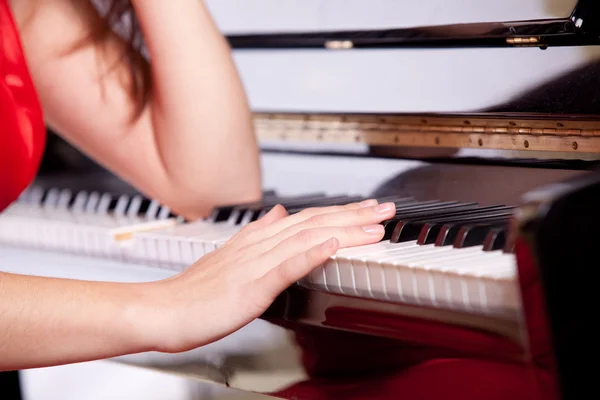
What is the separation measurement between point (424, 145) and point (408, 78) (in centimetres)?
11

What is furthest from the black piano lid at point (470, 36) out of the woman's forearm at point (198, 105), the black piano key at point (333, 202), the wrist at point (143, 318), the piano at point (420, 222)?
the wrist at point (143, 318)

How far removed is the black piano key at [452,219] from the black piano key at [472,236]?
0.04m

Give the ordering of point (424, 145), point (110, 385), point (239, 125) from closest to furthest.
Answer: point (424, 145) → point (239, 125) → point (110, 385)

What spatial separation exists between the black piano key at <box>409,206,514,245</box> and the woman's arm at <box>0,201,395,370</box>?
0.26ft

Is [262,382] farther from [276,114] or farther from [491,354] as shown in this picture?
[276,114]

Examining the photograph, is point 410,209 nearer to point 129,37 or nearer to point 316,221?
point 316,221

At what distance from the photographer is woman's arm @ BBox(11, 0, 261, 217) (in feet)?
4.27

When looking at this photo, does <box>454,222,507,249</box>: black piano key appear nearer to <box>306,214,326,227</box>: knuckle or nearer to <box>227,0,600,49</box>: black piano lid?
<box>306,214,326,227</box>: knuckle

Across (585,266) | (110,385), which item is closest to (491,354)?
(585,266)

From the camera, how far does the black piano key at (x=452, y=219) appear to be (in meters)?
0.92

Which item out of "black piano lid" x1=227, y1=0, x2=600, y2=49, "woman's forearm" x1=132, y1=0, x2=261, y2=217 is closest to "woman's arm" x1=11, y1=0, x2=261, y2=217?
"woman's forearm" x1=132, y1=0, x2=261, y2=217

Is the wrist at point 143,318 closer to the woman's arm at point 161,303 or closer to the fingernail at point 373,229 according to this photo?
the woman's arm at point 161,303

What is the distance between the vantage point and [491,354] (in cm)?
77

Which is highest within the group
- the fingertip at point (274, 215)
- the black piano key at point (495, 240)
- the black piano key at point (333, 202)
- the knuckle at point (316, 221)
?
the black piano key at point (333, 202)
